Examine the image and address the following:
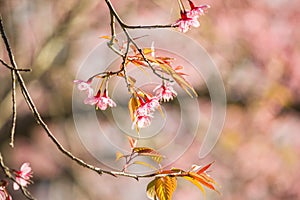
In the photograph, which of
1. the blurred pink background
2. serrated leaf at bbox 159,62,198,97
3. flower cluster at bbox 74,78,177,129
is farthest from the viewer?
the blurred pink background

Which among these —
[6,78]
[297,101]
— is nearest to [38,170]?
[6,78]

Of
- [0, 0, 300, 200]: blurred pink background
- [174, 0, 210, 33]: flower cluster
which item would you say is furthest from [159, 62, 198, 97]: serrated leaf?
[0, 0, 300, 200]: blurred pink background

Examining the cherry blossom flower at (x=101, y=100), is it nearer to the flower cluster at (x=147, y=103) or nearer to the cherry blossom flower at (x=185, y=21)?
the flower cluster at (x=147, y=103)

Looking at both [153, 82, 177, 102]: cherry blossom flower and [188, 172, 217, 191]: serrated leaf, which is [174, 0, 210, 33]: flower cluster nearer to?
[153, 82, 177, 102]: cherry blossom flower

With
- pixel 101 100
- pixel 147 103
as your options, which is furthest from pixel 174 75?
pixel 101 100

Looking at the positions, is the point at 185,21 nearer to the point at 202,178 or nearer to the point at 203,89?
the point at 202,178

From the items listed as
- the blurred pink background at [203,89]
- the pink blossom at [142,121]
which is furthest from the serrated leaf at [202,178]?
the blurred pink background at [203,89]
